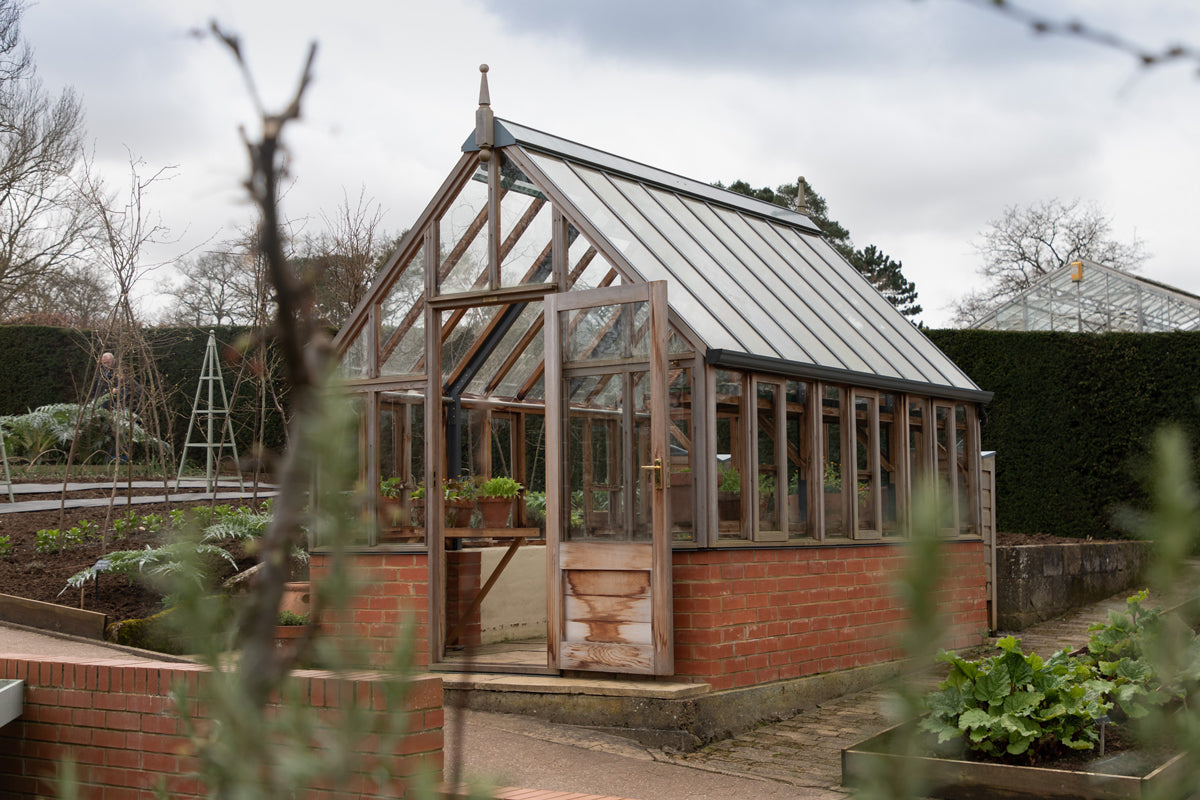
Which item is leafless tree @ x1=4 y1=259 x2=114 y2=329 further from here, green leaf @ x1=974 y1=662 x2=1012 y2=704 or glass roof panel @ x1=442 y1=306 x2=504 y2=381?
green leaf @ x1=974 y1=662 x2=1012 y2=704

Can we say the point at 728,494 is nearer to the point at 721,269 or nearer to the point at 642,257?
the point at 642,257

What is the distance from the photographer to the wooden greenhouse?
23.9 feet

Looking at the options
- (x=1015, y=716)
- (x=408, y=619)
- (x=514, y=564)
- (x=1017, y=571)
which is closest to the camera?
(x=408, y=619)

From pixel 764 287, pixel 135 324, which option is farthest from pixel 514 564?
pixel 135 324

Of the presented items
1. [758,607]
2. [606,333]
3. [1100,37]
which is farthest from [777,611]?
[1100,37]

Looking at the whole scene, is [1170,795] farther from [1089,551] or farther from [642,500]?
[1089,551]

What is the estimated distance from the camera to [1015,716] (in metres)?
5.60

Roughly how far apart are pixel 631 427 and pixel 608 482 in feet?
1.21

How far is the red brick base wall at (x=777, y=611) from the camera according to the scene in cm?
727

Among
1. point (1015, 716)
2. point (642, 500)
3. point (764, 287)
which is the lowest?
point (1015, 716)

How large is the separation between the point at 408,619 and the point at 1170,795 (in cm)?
68

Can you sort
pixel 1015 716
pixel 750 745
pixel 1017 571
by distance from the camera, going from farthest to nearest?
pixel 1017 571
pixel 750 745
pixel 1015 716

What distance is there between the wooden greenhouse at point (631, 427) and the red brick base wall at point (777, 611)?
0.06 ft

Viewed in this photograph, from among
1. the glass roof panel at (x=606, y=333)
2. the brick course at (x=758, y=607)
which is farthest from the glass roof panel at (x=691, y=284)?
the brick course at (x=758, y=607)
